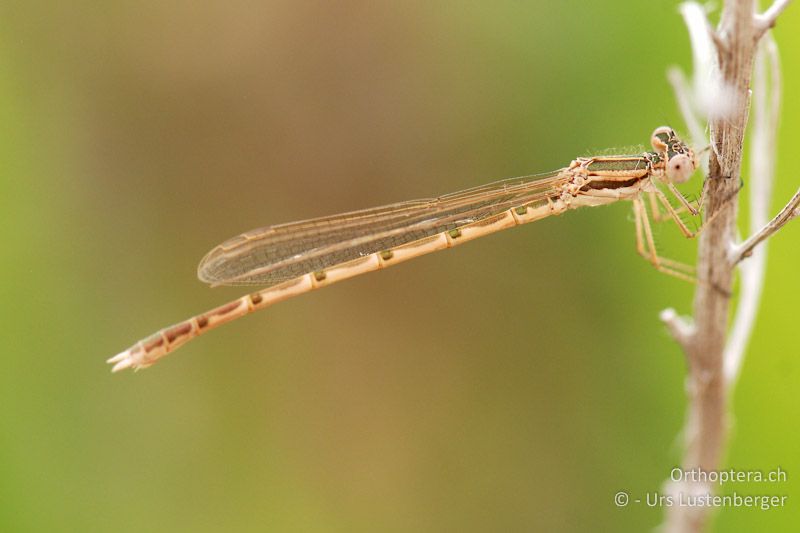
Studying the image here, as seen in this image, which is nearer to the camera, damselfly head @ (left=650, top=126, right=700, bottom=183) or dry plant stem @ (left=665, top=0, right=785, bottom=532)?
dry plant stem @ (left=665, top=0, right=785, bottom=532)

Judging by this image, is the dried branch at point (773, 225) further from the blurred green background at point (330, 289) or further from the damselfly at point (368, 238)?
the blurred green background at point (330, 289)

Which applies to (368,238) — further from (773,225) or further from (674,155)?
(773,225)

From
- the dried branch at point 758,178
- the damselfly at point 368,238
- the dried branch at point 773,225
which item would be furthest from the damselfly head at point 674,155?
the dried branch at point 773,225

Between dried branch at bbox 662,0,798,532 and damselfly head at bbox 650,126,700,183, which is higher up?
damselfly head at bbox 650,126,700,183

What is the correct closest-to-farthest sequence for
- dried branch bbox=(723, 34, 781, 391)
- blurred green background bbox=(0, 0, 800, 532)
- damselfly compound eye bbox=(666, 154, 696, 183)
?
1. dried branch bbox=(723, 34, 781, 391)
2. damselfly compound eye bbox=(666, 154, 696, 183)
3. blurred green background bbox=(0, 0, 800, 532)

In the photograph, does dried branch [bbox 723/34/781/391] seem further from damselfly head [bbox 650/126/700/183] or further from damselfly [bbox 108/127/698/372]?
damselfly [bbox 108/127/698/372]

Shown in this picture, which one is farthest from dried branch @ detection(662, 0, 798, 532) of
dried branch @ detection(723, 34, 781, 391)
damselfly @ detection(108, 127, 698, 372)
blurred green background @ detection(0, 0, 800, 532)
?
blurred green background @ detection(0, 0, 800, 532)

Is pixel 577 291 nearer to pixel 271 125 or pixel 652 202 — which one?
pixel 652 202

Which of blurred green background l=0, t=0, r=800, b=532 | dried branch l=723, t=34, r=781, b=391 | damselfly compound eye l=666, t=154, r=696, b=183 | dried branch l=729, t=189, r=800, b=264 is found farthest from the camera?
blurred green background l=0, t=0, r=800, b=532

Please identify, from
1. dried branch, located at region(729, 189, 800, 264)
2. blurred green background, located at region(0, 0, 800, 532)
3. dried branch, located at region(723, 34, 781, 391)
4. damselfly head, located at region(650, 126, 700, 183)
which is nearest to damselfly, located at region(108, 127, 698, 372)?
damselfly head, located at region(650, 126, 700, 183)
